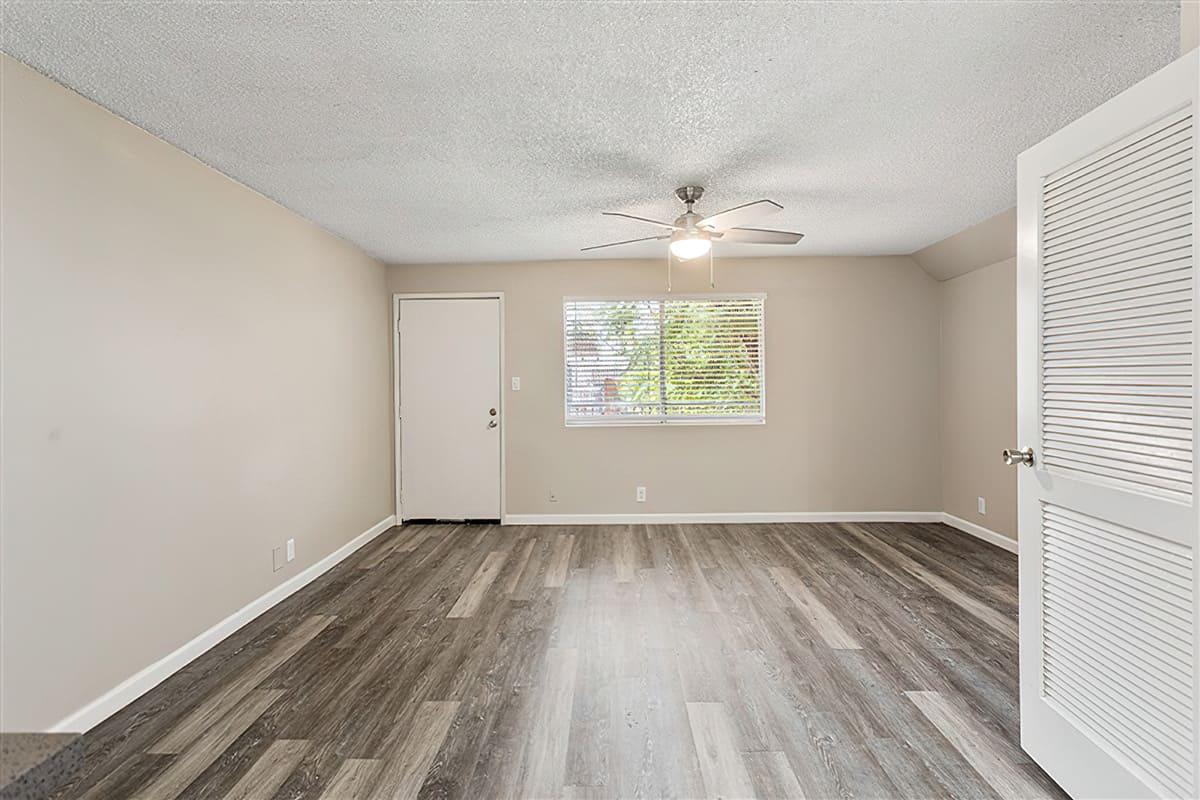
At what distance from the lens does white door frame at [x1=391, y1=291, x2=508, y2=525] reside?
17.3 ft

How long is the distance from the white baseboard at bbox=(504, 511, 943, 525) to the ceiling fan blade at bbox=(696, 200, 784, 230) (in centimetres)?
276

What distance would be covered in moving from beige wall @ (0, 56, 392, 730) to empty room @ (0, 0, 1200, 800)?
16 mm

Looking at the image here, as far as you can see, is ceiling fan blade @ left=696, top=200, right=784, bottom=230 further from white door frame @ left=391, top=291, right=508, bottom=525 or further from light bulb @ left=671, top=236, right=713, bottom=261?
white door frame @ left=391, top=291, right=508, bottom=525

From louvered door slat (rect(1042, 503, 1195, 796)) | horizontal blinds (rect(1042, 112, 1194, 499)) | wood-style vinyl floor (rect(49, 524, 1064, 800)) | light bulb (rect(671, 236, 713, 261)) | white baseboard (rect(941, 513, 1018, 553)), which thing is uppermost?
light bulb (rect(671, 236, 713, 261))

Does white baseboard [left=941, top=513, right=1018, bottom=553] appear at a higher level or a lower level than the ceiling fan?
lower

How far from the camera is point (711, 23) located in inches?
71.2

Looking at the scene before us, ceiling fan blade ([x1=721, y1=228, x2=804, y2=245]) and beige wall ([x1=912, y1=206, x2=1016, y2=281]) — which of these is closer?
ceiling fan blade ([x1=721, y1=228, x2=804, y2=245])

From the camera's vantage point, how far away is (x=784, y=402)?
5.25m

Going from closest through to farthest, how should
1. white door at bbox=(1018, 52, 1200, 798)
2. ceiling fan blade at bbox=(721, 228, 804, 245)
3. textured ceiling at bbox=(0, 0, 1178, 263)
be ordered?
1. white door at bbox=(1018, 52, 1200, 798)
2. textured ceiling at bbox=(0, 0, 1178, 263)
3. ceiling fan blade at bbox=(721, 228, 804, 245)

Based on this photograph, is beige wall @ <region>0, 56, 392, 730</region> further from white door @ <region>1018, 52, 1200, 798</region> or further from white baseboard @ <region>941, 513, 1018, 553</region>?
white baseboard @ <region>941, 513, 1018, 553</region>

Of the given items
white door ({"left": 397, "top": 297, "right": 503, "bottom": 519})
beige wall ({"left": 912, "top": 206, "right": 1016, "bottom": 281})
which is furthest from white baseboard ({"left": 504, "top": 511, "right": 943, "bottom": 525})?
beige wall ({"left": 912, "top": 206, "right": 1016, "bottom": 281})

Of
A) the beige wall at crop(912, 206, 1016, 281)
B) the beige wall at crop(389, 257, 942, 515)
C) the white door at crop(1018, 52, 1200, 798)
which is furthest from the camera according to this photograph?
the beige wall at crop(389, 257, 942, 515)

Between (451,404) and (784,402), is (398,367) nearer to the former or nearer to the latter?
(451,404)

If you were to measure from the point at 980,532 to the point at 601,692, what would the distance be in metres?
3.77
